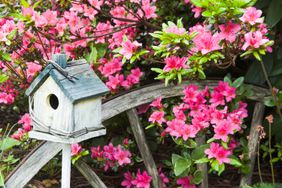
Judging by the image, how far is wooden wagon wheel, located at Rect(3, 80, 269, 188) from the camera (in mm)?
2447

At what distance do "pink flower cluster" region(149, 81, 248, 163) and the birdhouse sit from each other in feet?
1.24

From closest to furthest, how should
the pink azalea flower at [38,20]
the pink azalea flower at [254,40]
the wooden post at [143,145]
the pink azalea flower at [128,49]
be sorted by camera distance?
the pink azalea flower at [254,40] → the pink azalea flower at [128,49] → the pink azalea flower at [38,20] → the wooden post at [143,145]

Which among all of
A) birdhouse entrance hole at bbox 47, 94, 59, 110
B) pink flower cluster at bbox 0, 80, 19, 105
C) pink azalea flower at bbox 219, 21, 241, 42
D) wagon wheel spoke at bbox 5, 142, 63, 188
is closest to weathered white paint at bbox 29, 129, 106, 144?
birdhouse entrance hole at bbox 47, 94, 59, 110

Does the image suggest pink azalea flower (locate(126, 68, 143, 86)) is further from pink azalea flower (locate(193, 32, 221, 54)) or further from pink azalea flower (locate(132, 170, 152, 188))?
pink azalea flower (locate(193, 32, 221, 54))

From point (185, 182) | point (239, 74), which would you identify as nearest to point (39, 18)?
point (185, 182)

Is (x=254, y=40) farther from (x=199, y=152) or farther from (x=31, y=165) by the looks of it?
(x=31, y=165)

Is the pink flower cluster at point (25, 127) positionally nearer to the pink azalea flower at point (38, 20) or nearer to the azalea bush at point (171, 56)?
the azalea bush at point (171, 56)

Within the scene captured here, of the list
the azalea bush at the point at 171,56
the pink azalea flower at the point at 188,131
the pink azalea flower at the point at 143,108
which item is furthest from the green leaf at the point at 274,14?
the pink azalea flower at the point at 143,108

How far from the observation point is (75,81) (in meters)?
2.07

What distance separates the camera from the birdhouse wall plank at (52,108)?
80.0 inches

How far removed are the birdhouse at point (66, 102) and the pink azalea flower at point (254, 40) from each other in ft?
1.98

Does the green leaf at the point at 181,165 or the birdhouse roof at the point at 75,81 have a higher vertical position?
the birdhouse roof at the point at 75,81

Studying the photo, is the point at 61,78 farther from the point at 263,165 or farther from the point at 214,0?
the point at 263,165

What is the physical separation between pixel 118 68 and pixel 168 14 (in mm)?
670
